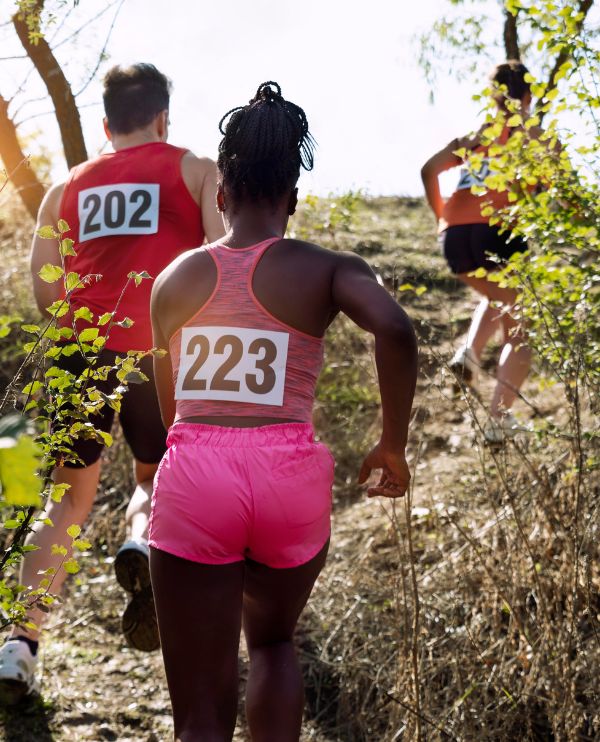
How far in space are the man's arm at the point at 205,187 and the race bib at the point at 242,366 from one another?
1.11 metres

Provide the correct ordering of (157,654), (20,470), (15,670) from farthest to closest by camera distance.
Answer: (157,654) < (15,670) < (20,470)

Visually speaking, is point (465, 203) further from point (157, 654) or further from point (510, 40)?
point (510, 40)

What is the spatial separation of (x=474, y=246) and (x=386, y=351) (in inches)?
104

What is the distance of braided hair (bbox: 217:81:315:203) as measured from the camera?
207 centimetres

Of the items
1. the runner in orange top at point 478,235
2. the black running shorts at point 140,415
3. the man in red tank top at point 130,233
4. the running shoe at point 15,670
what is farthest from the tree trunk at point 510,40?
the running shoe at point 15,670

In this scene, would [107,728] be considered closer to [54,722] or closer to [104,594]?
[54,722]

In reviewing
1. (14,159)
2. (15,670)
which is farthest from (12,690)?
(14,159)

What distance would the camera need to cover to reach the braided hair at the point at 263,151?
2.07m

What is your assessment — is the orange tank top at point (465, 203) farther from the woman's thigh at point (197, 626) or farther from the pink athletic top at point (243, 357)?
the woman's thigh at point (197, 626)

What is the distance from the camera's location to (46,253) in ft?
10.3

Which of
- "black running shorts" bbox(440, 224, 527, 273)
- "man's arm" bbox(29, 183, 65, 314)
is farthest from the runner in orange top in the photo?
"man's arm" bbox(29, 183, 65, 314)

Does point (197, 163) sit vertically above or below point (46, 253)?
above

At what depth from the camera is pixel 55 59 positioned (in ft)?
12.9

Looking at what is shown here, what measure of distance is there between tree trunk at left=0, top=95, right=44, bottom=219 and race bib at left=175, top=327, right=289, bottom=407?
2.47ft
